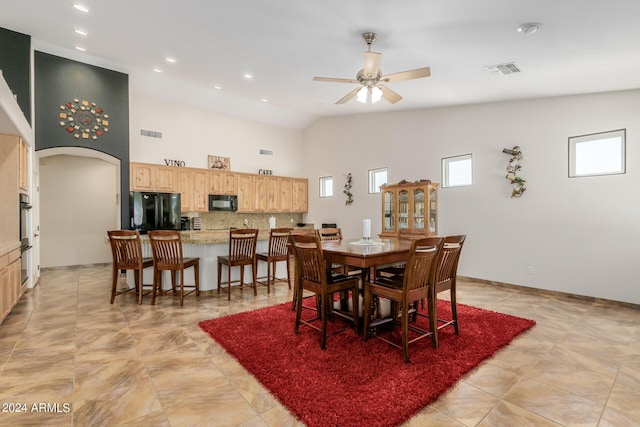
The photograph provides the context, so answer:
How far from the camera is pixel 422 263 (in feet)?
8.72

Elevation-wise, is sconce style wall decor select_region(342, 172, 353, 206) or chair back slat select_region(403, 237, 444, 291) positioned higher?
sconce style wall decor select_region(342, 172, 353, 206)

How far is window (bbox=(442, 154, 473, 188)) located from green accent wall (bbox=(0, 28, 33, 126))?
22.9ft

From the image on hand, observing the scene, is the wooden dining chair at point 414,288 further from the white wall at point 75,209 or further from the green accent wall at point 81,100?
the white wall at point 75,209

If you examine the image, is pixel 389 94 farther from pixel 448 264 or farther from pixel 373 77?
A: pixel 448 264

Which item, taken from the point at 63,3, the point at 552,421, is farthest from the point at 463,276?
the point at 63,3

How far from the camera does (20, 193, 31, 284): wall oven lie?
419 cm

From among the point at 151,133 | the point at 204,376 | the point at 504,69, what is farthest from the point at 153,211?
the point at 504,69

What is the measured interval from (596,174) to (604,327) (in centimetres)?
→ 211

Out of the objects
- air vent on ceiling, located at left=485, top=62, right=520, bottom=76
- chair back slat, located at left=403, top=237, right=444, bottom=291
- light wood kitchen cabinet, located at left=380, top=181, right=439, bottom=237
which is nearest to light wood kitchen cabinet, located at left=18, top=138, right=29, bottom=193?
chair back slat, located at left=403, top=237, right=444, bottom=291

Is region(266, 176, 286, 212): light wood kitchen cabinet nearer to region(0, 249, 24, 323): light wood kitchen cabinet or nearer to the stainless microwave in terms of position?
the stainless microwave

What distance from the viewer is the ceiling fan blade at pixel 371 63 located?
9.91ft

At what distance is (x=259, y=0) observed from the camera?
3.03m

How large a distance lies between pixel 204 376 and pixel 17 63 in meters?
5.61

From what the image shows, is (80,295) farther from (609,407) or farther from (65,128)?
(609,407)
